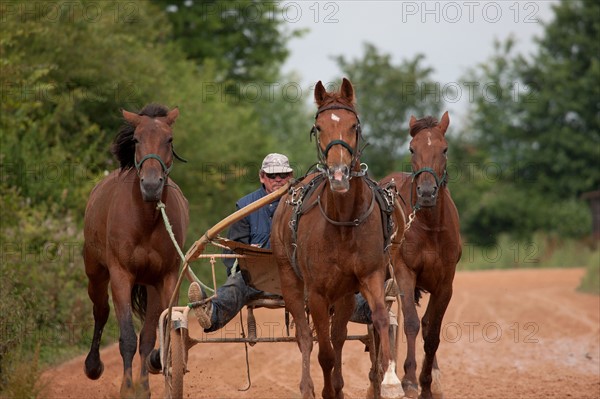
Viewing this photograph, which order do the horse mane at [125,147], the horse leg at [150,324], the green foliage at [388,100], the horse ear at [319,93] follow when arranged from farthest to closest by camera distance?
the green foliage at [388,100], the horse mane at [125,147], the horse leg at [150,324], the horse ear at [319,93]

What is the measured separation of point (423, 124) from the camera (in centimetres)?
1000

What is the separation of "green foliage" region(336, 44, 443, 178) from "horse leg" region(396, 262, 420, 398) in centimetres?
4098

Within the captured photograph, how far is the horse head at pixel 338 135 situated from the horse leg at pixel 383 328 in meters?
0.81

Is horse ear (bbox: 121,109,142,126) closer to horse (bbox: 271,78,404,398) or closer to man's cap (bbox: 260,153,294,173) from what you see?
man's cap (bbox: 260,153,294,173)

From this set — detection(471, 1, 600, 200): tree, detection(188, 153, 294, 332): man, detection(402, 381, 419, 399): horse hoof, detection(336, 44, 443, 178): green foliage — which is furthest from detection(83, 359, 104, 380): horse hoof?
detection(336, 44, 443, 178): green foliage

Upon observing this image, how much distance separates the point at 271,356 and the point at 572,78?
104 ft

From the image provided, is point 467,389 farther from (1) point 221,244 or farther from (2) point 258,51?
(2) point 258,51

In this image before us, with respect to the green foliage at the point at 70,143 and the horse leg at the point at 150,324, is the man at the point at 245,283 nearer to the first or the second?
the horse leg at the point at 150,324

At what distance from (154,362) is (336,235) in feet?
6.99

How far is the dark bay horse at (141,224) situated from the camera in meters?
8.54

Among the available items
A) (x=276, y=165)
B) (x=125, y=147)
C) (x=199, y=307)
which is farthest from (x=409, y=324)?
(x=125, y=147)

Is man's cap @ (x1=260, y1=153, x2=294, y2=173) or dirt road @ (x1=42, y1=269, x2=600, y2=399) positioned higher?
man's cap @ (x1=260, y1=153, x2=294, y2=173)

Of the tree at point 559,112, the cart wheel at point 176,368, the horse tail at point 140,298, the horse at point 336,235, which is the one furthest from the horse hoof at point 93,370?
the tree at point 559,112

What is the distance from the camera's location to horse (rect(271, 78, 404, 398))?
729cm
